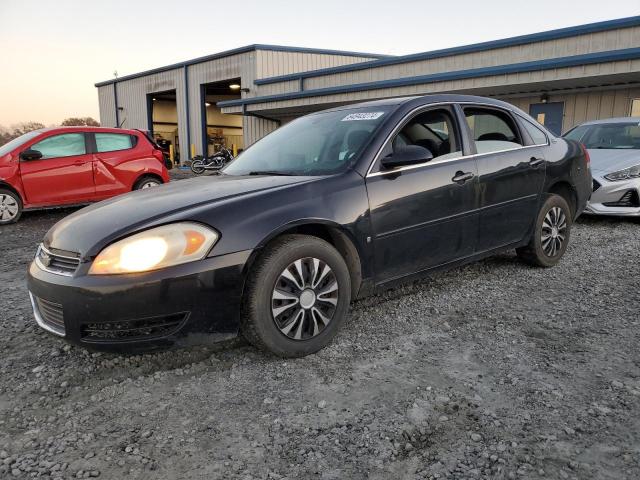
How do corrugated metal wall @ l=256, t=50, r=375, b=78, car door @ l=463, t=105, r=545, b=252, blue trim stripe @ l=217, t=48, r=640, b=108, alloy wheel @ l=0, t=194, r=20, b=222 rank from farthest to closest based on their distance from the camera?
corrugated metal wall @ l=256, t=50, r=375, b=78 < blue trim stripe @ l=217, t=48, r=640, b=108 < alloy wheel @ l=0, t=194, r=20, b=222 < car door @ l=463, t=105, r=545, b=252

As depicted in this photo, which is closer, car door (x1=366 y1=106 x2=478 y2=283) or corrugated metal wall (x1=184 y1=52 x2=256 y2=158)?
car door (x1=366 y1=106 x2=478 y2=283)

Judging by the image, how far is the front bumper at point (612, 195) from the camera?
6.60 meters

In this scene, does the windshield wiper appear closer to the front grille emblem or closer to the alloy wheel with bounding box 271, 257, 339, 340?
the alloy wheel with bounding box 271, 257, 339, 340

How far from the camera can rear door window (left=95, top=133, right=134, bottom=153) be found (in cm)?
845

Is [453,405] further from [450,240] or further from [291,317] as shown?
[450,240]

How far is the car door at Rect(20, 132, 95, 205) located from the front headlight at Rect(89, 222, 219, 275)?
6.45 metres

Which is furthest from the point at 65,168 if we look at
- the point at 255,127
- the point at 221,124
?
the point at 221,124

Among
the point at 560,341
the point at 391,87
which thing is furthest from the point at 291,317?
the point at 391,87

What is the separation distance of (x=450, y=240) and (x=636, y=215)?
15.2 ft

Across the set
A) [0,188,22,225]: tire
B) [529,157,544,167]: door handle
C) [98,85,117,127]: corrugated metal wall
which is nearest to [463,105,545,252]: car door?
[529,157,544,167]: door handle

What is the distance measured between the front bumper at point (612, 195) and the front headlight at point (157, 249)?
20.0 ft

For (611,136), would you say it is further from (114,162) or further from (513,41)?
(114,162)

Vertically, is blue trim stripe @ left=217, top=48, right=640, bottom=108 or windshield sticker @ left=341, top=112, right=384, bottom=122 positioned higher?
blue trim stripe @ left=217, top=48, right=640, bottom=108

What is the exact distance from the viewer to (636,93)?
11.0m
